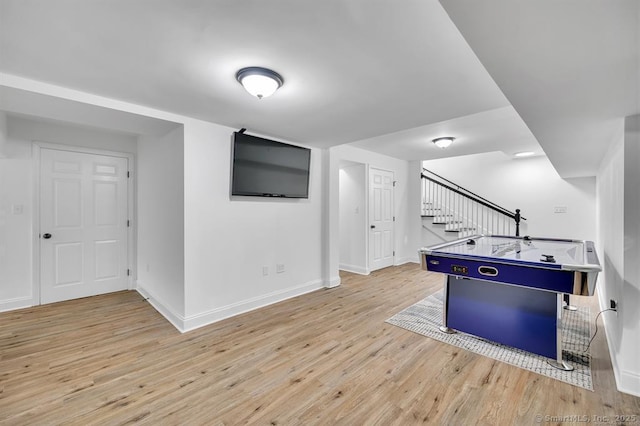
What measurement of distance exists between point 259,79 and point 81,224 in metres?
3.65

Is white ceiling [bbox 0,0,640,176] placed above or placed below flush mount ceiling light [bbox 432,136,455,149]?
below

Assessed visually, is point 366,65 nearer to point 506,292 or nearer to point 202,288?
point 506,292

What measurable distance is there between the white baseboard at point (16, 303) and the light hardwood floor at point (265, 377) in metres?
0.27

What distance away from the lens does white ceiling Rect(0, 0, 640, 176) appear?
3.57 feet

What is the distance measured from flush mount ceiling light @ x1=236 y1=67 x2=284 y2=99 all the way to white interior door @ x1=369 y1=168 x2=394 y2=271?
11.9ft

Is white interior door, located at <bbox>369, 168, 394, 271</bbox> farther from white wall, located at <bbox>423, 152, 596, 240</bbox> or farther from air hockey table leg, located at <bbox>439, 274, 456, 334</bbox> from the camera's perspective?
air hockey table leg, located at <bbox>439, 274, 456, 334</bbox>

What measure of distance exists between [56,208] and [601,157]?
7.07 m

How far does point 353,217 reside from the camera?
545 centimetres

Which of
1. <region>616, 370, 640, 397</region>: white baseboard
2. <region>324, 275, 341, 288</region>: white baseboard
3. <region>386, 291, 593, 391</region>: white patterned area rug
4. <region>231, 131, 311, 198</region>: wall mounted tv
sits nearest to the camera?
<region>616, 370, 640, 397</region>: white baseboard

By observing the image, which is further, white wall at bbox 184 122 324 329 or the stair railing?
the stair railing

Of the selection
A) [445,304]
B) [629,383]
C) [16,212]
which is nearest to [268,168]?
[445,304]

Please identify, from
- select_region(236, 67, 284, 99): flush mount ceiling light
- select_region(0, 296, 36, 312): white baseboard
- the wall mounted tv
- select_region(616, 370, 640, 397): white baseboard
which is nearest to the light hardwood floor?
select_region(616, 370, 640, 397): white baseboard

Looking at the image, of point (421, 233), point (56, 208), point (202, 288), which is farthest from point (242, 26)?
point (421, 233)

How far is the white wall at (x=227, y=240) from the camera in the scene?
9.59ft
